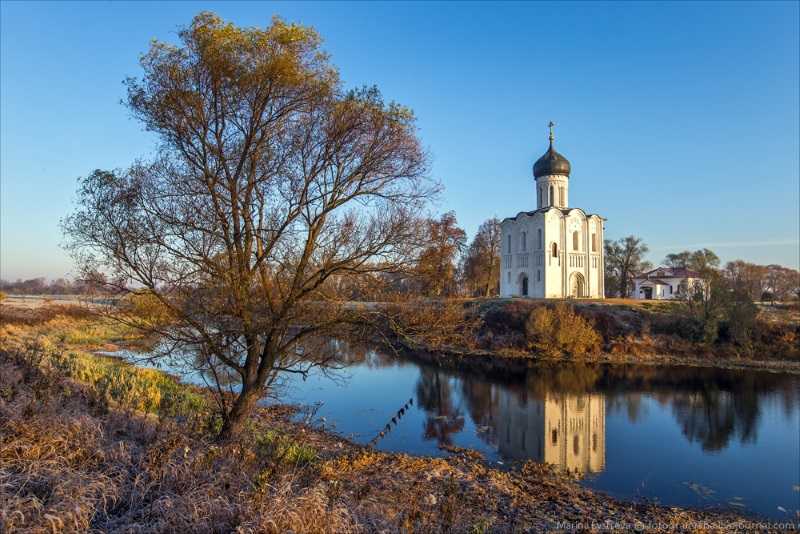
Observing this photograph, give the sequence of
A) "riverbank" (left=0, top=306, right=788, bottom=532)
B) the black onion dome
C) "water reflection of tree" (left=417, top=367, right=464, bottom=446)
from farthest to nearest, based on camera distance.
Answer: the black onion dome
"water reflection of tree" (left=417, top=367, right=464, bottom=446)
"riverbank" (left=0, top=306, right=788, bottom=532)

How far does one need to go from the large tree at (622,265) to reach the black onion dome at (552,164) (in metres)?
16.4

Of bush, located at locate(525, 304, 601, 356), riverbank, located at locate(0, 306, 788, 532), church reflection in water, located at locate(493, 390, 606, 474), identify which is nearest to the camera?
riverbank, located at locate(0, 306, 788, 532)

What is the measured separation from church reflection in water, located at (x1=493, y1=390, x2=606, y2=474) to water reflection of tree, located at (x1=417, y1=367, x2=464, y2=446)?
4.06 feet

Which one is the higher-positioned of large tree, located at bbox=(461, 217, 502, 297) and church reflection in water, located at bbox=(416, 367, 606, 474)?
large tree, located at bbox=(461, 217, 502, 297)

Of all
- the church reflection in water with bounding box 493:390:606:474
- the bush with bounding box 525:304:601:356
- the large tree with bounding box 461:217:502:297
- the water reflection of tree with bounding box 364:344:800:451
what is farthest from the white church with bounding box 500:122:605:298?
the church reflection in water with bounding box 493:390:606:474

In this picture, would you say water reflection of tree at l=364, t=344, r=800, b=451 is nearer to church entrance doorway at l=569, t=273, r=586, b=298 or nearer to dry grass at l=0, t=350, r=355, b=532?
dry grass at l=0, t=350, r=355, b=532

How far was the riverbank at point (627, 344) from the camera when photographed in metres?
24.2

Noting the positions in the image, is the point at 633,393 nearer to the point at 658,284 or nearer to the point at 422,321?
the point at 422,321

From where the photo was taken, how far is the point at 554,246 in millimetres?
40344

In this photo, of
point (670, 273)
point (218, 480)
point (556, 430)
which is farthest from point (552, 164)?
point (218, 480)

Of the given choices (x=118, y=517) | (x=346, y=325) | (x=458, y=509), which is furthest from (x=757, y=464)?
(x=118, y=517)

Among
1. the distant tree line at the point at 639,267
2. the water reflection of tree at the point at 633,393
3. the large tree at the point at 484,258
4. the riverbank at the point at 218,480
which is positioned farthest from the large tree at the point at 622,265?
the riverbank at the point at 218,480

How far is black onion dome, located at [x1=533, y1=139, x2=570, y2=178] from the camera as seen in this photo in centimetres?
4141

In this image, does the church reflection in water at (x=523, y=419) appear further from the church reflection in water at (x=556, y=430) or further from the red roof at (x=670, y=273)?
the red roof at (x=670, y=273)
